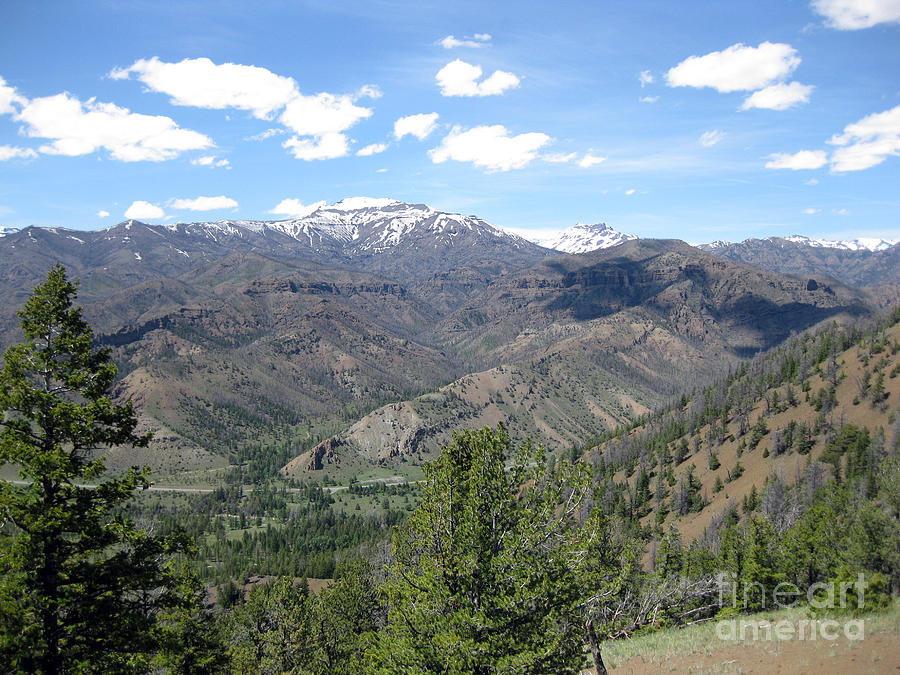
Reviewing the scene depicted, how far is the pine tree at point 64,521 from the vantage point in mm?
14758

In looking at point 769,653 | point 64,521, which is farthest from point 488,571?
point 769,653

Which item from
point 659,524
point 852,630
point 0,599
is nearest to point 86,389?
point 0,599

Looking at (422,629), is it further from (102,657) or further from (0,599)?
(0,599)

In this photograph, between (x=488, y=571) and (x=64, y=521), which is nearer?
(x=64, y=521)

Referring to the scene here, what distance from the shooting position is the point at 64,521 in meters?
15.2

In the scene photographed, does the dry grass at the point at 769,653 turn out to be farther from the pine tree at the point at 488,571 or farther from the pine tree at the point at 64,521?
the pine tree at the point at 64,521

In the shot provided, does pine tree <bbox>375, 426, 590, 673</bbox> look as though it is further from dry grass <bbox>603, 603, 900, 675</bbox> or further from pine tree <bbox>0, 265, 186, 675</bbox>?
dry grass <bbox>603, 603, 900, 675</bbox>

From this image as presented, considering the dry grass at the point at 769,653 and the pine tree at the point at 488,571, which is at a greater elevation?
the pine tree at the point at 488,571

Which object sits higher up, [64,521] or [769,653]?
[64,521]

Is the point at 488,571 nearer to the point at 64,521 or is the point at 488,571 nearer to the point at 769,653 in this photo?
the point at 64,521

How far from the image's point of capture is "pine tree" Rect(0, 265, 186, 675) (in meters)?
14.8

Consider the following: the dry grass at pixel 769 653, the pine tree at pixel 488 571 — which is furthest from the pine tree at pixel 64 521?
the dry grass at pixel 769 653

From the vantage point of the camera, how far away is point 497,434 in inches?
748

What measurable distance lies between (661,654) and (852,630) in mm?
8903
